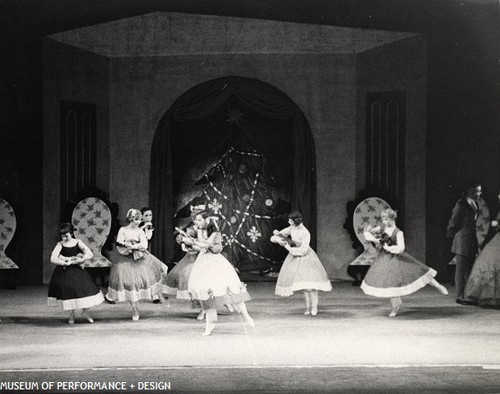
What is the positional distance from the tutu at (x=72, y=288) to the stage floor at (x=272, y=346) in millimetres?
189

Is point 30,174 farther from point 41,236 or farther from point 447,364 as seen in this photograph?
point 447,364

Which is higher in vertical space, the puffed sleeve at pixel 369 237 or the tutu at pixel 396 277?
the puffed sleeve at pixel 369 237

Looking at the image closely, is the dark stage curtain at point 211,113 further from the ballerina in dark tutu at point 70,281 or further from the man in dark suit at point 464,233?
the ballerina in dark tutu at point 70,281

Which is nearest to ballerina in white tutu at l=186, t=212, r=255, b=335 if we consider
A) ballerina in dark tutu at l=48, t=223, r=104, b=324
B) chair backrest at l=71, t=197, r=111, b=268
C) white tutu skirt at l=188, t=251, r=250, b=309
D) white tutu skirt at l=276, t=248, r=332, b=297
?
white tutu skirt at l=188, t=251, r=250, b=309

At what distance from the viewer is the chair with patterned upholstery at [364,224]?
9.34 metres

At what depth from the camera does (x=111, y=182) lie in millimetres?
9930

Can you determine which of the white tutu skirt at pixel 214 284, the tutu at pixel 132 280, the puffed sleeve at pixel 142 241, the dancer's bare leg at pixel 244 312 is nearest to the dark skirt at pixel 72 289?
the tutu at pixel 132 280

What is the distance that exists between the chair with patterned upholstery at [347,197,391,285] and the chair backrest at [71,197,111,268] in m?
2.90

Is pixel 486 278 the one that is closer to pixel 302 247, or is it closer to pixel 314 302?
pixel 314 302

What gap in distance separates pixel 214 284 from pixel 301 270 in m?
1.25

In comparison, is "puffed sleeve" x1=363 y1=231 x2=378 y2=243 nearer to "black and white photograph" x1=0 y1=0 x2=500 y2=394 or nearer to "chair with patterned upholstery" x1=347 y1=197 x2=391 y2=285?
"black and white photograph" x1=0 y1=0 x2=500 y2=394

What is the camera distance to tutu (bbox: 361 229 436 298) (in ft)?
22.7

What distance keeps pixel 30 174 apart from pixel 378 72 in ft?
14.1

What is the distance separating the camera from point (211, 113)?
32.7ft
